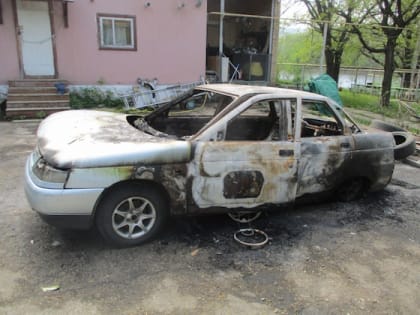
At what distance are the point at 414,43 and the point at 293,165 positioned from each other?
19.6 meters

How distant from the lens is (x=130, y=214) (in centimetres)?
357

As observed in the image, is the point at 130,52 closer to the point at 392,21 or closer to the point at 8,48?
the point at 8,48

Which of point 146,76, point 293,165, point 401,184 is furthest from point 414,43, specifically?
point 293,165

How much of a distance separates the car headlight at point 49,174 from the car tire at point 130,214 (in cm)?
42

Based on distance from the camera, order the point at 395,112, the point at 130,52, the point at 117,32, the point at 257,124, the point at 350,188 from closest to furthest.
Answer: the point at 350,188, the point at 257,124, the point at 117,32, the point at 130,52, the point at 395,112

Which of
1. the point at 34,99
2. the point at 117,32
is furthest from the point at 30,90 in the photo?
the point at 117,32

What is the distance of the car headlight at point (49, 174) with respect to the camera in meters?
3.21

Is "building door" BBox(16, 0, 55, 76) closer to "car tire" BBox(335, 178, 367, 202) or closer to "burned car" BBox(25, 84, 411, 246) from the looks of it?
"burned car" BBox(25, 84, 411, 246)

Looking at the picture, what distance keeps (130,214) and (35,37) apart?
410 inches

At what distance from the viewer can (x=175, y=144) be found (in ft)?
11.8

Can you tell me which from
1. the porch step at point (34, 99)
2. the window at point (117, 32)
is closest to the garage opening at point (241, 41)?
the window at point (117, 32)

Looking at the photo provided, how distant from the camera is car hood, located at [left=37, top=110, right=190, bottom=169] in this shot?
327 cm

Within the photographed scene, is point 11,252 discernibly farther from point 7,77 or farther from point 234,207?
point 7,77

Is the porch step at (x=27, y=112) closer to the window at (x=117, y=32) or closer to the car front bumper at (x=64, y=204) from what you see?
the window at (x=117, y=32)
